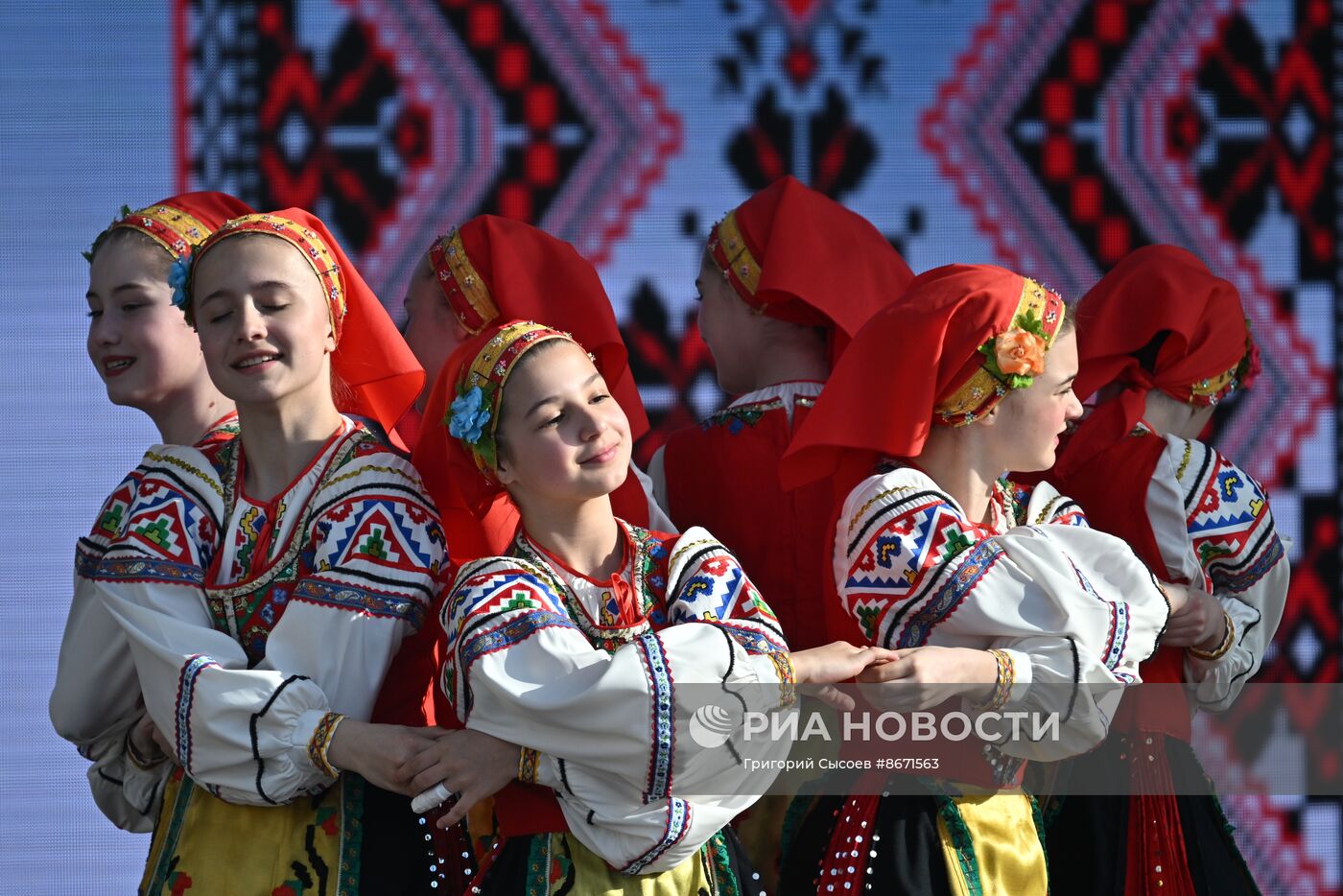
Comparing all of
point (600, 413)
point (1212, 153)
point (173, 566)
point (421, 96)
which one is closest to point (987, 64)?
point (1212, 153)

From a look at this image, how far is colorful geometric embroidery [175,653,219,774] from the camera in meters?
2.83

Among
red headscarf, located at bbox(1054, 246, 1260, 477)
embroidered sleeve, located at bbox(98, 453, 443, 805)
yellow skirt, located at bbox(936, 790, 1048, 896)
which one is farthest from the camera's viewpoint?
red headscarf, located at bbox(1054, 246, 1260, 477)

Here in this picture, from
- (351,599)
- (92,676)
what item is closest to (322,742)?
(351,599)

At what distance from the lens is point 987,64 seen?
472 cm

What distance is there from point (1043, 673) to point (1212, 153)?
2192 mm

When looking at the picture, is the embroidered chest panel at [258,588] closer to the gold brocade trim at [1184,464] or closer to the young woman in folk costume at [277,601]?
the young woman in folk costume at [277,601]

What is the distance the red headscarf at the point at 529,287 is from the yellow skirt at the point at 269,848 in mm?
1001

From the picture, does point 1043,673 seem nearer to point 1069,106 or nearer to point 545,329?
point 545,329

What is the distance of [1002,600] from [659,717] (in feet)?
2.02

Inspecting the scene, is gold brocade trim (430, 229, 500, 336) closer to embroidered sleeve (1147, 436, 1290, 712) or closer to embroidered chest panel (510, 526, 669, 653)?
embroidered chest panel (510, 526, 669, 653)

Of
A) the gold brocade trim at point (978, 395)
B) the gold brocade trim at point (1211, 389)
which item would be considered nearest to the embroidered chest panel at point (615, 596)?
the gold brocade trim at point (978, 395)

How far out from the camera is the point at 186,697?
283 cm

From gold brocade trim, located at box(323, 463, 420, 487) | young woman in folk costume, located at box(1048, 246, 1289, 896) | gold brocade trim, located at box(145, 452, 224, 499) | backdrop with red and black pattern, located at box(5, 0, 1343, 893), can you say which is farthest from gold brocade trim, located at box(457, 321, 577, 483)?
backdrop with red and black pattern, located at box(5, 0, 1343, 893)

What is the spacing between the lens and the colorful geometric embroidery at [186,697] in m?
2.83
